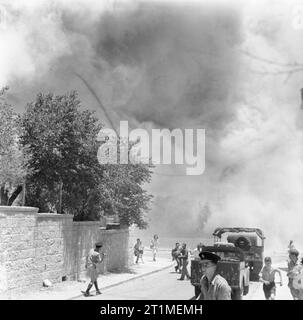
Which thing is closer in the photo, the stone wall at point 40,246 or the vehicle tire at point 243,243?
the stone wall at point 40,246

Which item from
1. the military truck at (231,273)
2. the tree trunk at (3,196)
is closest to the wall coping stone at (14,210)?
the military truck at (231,273)

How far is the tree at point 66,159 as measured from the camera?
20328mm

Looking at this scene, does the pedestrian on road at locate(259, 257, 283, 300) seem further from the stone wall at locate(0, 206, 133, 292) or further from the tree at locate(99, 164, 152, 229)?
the tree at locate(99, 164, 152, 229)

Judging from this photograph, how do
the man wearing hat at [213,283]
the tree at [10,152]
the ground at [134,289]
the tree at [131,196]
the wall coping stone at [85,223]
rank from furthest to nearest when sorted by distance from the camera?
the tree at [131,196] < the wall coping stone at [85,223] < the tree at [10,152] < the ground at [134,289] < the man wearing hat at [213,283]

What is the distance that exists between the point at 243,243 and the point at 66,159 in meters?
8.98

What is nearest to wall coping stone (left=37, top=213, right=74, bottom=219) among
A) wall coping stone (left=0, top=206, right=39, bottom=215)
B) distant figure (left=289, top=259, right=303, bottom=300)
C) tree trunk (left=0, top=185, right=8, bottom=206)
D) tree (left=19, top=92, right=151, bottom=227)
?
wall coping stone (left=0, top=206, right=39, bottom=215)

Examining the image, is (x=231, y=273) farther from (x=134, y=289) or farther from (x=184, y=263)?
(x=184, y=263)

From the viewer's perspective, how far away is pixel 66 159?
20.6 metres

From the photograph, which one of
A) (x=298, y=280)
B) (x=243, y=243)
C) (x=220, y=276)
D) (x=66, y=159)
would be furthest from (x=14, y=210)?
(x=243, y=243)

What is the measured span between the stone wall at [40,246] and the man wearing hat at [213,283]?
878 cm

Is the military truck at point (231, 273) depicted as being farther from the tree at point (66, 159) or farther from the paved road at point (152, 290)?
the tree at point (66, 159)

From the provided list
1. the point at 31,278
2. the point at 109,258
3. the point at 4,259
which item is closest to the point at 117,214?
the point at 109,258

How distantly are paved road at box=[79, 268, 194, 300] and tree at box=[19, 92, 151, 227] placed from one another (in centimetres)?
438

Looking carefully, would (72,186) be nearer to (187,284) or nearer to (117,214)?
(117,214)
